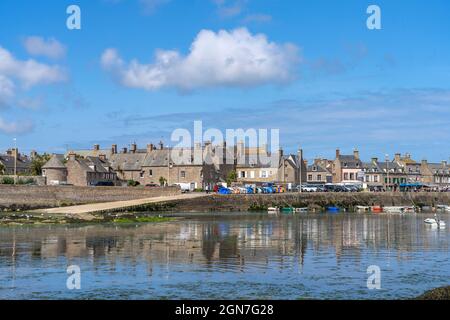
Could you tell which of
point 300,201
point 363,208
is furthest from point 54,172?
point 363,208

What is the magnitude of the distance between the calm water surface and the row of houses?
45851 mm

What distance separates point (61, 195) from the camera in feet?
243

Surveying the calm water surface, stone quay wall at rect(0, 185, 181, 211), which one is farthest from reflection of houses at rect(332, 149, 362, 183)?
the calm water surface

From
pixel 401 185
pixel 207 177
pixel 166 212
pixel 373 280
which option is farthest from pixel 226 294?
pixel 401 185

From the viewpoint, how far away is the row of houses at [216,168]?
3738 inches

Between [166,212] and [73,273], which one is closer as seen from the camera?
[73,273]

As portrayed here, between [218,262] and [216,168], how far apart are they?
73.9 metres

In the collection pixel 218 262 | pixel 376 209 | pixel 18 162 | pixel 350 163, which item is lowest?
pixel 376 209

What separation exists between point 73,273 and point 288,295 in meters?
8.79

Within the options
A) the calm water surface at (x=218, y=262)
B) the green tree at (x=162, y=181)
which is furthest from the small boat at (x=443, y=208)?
the calm water surface at (x=218, y=262)

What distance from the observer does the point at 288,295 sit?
71.6 feet

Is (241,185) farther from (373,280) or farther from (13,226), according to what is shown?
(373,280)

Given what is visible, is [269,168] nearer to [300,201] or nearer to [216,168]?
[216,168]

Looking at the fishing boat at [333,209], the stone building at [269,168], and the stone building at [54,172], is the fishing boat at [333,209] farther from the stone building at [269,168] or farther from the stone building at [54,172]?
the stone building at [54,172]
